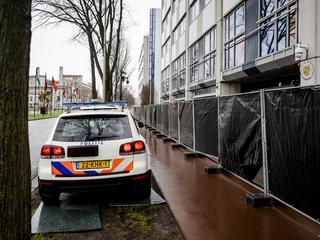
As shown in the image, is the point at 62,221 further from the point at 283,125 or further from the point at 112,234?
the point at 283,125

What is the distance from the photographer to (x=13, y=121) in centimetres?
252

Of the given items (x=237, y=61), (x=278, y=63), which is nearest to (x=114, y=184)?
(x=278, y=63)

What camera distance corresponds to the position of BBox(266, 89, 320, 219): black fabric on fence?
3.45m

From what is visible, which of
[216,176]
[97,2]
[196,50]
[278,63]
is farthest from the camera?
[196,50]

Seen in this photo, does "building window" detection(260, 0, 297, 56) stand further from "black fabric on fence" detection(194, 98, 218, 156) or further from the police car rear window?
the police car rear window

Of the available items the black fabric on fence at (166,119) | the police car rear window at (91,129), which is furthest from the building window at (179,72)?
the police car rear window at (91,129)

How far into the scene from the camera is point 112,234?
3670 mm

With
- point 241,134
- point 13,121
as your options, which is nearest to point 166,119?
point 241,134

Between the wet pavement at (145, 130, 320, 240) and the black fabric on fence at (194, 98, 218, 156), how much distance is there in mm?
1055

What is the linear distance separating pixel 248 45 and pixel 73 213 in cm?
1144

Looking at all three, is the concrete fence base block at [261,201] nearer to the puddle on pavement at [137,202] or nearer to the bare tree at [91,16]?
the puddle on pavement at [137,202]

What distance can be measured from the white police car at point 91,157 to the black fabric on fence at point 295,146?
2091 millimetres

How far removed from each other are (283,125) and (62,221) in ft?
11.4

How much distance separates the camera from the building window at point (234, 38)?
14.0 meters
